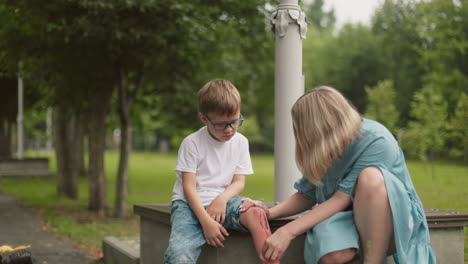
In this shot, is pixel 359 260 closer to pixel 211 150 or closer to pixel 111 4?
pixel 211 150

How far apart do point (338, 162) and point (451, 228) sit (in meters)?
1.07

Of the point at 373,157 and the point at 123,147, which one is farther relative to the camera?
the point at 123,147

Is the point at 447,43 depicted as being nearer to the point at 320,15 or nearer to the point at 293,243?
the point at 293,243

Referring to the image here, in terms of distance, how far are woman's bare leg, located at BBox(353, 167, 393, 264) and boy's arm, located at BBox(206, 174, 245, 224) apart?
2.57ft

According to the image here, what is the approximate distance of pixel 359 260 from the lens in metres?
2.73

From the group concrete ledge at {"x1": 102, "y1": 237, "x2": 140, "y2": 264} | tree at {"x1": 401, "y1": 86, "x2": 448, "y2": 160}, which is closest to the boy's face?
concrete ledge at {"x1": 102, "y1": 237, "x2": 140, "y2": 264}

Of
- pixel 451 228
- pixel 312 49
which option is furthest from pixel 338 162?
pixel 312 49

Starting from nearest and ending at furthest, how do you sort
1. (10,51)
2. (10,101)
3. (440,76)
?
(10,51), (10,101), (440,76)

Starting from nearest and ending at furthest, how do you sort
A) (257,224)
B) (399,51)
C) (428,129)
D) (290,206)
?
(257,224) → (290,206) → (428,129) → (399,51)

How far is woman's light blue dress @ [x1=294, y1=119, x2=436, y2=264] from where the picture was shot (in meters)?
2.61

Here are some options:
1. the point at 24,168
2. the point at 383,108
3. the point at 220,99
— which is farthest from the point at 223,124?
the point at 383,108

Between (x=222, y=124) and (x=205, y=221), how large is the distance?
0.57 metres

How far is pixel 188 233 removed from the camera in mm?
3053

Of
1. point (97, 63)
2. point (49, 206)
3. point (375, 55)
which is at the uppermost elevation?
point (375, 55)
